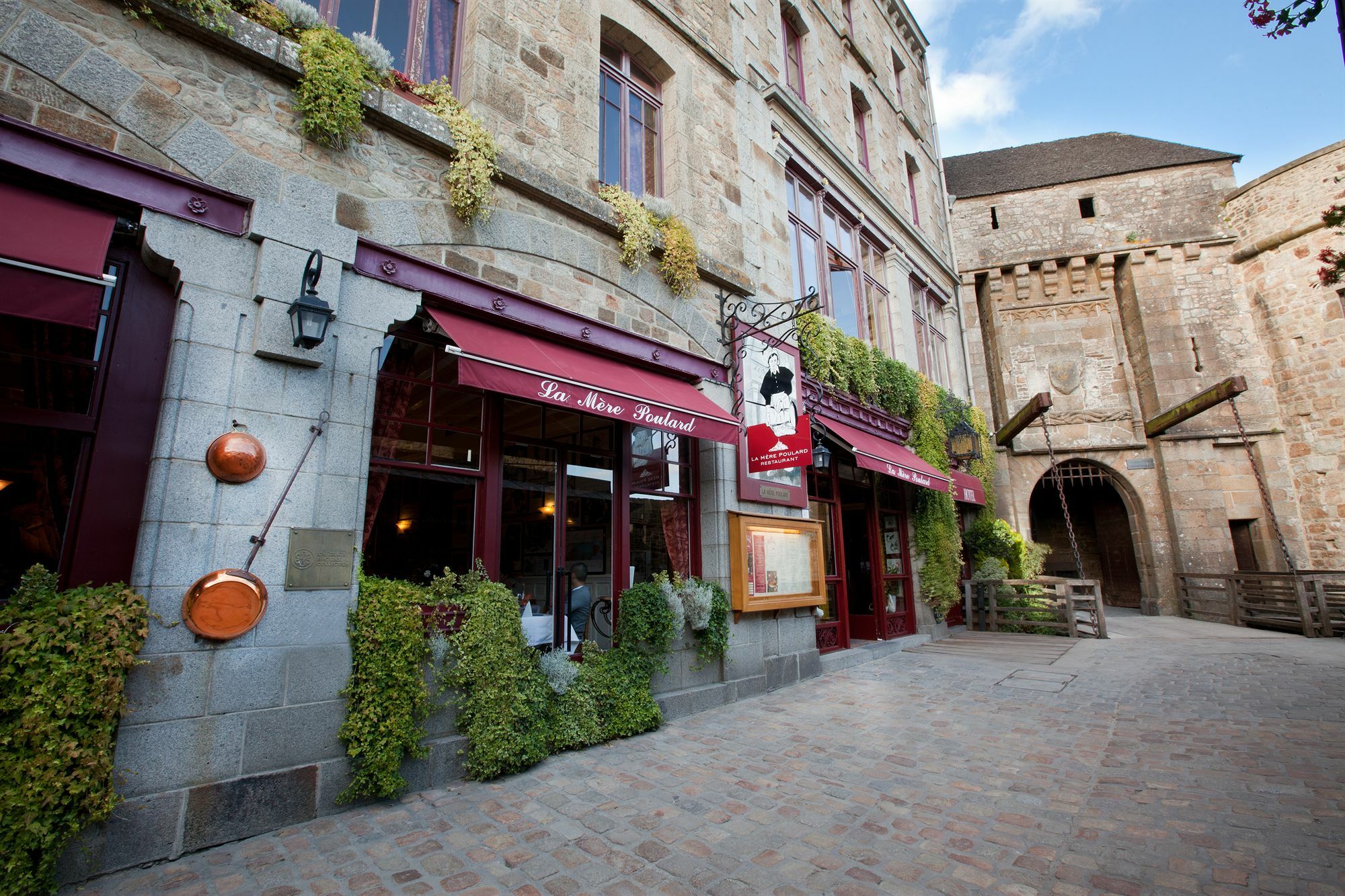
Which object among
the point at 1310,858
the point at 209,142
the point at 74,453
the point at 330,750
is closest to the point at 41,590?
the point at 74,453

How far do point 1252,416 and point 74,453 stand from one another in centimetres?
2093

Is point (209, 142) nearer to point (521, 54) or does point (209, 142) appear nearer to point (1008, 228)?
point (521, 54)

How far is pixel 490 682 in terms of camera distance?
4273 mm

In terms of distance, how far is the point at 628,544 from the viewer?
6109 millimetres

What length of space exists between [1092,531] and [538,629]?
20237mm

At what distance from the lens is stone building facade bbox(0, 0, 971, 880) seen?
129 inches

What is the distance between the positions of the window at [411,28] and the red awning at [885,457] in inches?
225

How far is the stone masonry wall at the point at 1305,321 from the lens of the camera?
46.6ft

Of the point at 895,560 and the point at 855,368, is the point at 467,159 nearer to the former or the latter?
the point at 855,368

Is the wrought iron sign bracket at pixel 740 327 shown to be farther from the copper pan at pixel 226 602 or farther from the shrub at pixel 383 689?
the copper pan at pixel 226 602

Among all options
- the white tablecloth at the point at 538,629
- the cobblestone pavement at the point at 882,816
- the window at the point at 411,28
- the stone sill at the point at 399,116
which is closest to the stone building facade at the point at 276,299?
the stone sill at the point at 399,116

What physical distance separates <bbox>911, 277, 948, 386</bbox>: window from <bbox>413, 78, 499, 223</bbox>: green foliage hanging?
10.2 m

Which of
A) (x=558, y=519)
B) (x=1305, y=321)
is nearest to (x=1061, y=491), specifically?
(x=1305, y=321)

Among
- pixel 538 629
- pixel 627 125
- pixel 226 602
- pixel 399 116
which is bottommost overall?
pixel 538 629
